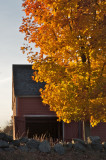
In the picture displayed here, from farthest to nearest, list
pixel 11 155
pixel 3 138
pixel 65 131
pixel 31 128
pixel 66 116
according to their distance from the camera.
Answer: pixel 31 128 < pixel 65 131 < pixel 66 116 < pixel 3 138 < pixel 11 155

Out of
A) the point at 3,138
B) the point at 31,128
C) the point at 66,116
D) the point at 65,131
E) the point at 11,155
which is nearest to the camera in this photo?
the point at 11,155

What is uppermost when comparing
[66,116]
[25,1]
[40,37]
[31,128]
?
[25,1]

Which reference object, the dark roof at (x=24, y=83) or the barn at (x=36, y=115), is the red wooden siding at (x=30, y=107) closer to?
the barn at (x=36, y=115)

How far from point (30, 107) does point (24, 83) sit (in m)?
2.92

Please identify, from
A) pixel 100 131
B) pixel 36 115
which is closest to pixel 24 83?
pixel 36 115

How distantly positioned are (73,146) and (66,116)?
9.44ft

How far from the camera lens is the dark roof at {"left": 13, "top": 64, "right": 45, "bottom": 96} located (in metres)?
27.4

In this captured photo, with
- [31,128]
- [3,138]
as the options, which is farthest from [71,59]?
[31,128]

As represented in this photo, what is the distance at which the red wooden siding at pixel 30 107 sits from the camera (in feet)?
88.1

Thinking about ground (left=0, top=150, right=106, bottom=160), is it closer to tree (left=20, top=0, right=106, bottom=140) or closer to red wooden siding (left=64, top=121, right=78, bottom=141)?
tree (left=20, top=0, right=106, bottom=140)

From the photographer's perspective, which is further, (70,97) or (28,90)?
(28,90)

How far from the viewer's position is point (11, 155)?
12.6 meters

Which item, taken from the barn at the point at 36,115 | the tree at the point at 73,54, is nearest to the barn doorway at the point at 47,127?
the barn at the point at 36,115

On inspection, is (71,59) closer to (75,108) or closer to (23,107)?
(75,108)
